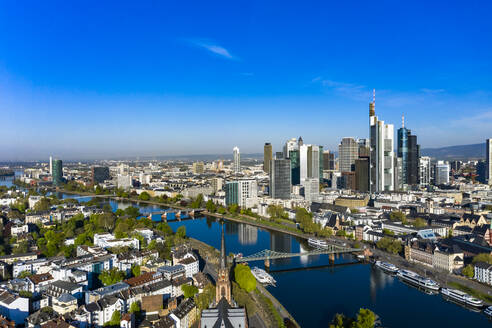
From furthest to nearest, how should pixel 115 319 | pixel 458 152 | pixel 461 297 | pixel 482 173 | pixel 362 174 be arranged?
1. pixel 458 152
2. pixel 482 173
3. pixel 362 174
4. pixel 461 297
5. pixel 115 319

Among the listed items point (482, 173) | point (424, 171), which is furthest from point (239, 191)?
point (482, 173)

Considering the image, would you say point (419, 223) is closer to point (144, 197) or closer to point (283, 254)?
point (283, 254)

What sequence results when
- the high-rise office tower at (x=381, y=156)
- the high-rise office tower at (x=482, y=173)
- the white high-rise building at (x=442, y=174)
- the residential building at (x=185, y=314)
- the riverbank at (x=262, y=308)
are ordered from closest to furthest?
the residential building at (x=185, y=314) < the riverbank at (x=262, y=308) < the high-rise office tower at (x=381, y=156) < the high-rise office tower at (x=482, y=173) < the white high-rise building at (x=442, y=174)

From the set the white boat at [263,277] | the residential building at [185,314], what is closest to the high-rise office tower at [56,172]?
the white boat at [263,277]

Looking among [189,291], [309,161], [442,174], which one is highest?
[309,161]

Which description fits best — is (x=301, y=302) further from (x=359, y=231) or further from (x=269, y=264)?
(x=359, y=231)

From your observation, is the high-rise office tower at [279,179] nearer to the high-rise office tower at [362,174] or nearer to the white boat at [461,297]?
the high-rise office tower at [362,174]
